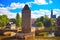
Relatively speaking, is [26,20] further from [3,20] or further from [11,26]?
[3,20]

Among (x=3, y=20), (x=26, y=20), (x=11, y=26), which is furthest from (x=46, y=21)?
(x=3, y=20)

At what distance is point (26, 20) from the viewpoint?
12.8 ft

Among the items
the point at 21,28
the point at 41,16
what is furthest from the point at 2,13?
the point at 41,16

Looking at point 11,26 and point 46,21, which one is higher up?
point 46,21

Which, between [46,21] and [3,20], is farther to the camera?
[3,20]

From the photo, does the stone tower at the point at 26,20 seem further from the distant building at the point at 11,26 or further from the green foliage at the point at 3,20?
the green foliage at the point at 3,20

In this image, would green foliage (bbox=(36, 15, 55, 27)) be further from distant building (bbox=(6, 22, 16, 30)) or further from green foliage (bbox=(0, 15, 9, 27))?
green foliage (bbox=(0, 15, 9, 27))

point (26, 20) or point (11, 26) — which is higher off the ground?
point (26, 20)

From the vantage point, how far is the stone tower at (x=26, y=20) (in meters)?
3.87

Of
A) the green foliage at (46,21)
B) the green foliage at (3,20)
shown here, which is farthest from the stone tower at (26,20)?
the green foliage at (3,20)

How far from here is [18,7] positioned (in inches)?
156

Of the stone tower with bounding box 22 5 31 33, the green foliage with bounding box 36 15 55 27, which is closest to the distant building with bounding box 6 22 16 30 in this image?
the stone tower with bounding box 22 5 31 33

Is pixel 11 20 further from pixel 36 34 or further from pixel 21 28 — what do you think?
pixel 36 34

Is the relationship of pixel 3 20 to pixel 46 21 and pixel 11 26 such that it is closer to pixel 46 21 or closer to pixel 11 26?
pixel 11 26
